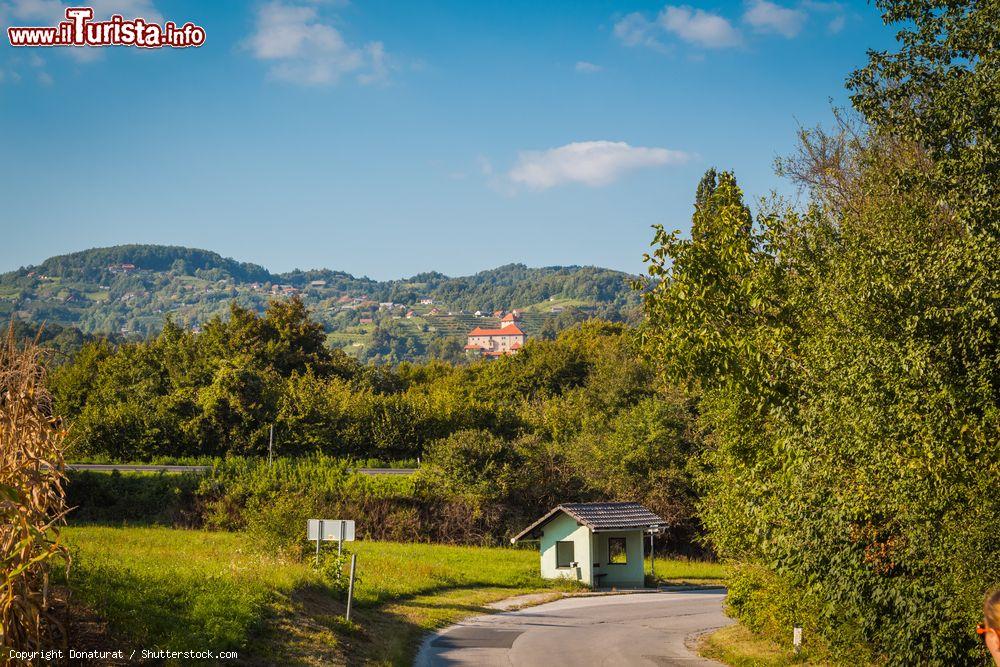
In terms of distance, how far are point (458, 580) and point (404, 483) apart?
12655mm

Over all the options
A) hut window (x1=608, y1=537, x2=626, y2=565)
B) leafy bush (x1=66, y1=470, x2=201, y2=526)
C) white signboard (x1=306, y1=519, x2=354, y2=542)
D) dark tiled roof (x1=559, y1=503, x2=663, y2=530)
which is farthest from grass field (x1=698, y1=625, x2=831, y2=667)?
leafy bush (x1=66, y1=470, x2=201, y2=526)

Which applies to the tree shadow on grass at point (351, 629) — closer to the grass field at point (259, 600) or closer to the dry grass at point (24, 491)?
the grass field at point (259, 600)

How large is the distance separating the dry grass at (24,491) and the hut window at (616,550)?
33.1 m

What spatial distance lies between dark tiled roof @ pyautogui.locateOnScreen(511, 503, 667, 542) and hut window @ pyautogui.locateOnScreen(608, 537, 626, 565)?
1353 mm

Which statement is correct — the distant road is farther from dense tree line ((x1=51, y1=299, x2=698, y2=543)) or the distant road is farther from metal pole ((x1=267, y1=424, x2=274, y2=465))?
metal pole ((x1=267, y1=424, x2=274, y2=465))

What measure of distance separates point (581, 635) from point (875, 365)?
45.6 ft

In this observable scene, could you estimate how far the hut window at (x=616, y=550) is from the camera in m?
40.0

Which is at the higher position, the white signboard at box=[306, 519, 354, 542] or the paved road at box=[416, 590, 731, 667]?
the white signboard at box=[306, 519, 354, 542]

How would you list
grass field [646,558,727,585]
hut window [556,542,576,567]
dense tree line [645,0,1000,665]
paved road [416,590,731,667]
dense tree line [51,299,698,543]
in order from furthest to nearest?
dense tree line [51,299,698,543] → grass field [646,558,727,585] → hut window [556,542,576,567] → paved road [416,590,731,667] → dense tree line [645,0,1000,665]

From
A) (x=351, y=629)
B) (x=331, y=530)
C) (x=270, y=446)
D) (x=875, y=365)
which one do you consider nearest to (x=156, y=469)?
(x=270, y=446)

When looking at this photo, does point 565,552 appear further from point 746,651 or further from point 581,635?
point 746,651

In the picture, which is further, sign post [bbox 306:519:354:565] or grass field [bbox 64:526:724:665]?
sign post [bbox 306:519:354:565]

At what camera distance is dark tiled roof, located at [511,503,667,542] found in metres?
37.8

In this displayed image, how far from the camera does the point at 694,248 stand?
17.2 meters
